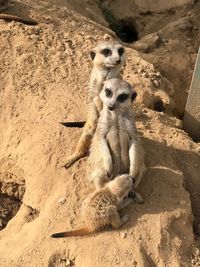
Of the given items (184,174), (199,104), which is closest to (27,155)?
(184,174)

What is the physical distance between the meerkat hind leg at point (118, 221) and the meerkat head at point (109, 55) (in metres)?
1.10

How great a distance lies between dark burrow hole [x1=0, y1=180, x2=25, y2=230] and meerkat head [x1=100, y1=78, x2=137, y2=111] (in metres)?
1.05

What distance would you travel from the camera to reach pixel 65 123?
167 inches

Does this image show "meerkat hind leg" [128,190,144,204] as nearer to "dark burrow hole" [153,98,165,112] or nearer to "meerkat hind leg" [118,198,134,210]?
"meerkat hind leg" [118,198,134,210]

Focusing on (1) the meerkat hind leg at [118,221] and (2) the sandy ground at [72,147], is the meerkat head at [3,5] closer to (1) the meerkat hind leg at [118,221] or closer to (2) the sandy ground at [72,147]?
(2) the sandy ground at [72,147]

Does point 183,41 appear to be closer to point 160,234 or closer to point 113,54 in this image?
point 113,54

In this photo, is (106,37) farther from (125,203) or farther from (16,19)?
(125,203)

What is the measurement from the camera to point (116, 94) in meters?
3.61

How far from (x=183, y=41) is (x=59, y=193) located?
285 cm

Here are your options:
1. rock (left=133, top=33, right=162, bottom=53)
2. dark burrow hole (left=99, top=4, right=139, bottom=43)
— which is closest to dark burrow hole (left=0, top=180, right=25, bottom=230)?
rock (left=133, top=33, right=162, bottom=53)

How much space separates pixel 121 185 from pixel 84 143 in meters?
0.59

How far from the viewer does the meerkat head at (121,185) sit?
3.55 m

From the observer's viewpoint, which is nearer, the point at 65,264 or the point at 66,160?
the point at 65,264

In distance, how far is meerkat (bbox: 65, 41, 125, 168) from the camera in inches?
154
